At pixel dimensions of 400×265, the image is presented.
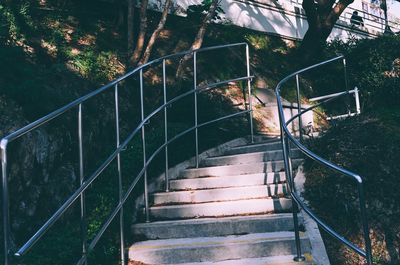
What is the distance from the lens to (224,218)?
4.43 m

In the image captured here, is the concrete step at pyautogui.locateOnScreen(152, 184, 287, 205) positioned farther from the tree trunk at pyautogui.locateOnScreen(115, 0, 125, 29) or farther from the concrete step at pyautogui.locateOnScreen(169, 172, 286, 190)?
the tree trunk at pyautogui.locateOnScreen(115, 0, 125, 29)

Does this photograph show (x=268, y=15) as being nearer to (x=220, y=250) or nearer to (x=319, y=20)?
(x=319, y=20)

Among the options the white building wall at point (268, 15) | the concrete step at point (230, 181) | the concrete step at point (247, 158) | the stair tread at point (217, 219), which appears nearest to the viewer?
the stair tread at point (217, 219)

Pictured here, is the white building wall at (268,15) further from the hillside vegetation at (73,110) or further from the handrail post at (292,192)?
the handrail post at (292,192)

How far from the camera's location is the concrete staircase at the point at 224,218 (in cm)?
387

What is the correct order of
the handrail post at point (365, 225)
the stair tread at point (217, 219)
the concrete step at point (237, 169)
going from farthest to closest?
the concrete step at point (237, 169) → the stair tread at point (217, 219) → the handrail post at point (365, 225)

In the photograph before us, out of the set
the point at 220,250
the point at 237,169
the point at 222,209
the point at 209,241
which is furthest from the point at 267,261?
the point at 237,169

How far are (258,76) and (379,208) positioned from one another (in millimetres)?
5964

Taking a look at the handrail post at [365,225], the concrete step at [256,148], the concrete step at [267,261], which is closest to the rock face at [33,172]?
the concrete step at [267,261]

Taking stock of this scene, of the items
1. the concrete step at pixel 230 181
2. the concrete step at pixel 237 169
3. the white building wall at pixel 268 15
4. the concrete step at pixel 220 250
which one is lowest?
the concrete step at pixel 220 250

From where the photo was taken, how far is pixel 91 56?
6965mm

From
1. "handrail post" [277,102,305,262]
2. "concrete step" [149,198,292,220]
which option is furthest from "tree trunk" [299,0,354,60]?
Answer: "handrail post" [277,102,305,262]

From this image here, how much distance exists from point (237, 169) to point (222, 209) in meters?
0.81

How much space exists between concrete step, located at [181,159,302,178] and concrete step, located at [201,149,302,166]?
19 centimetres
